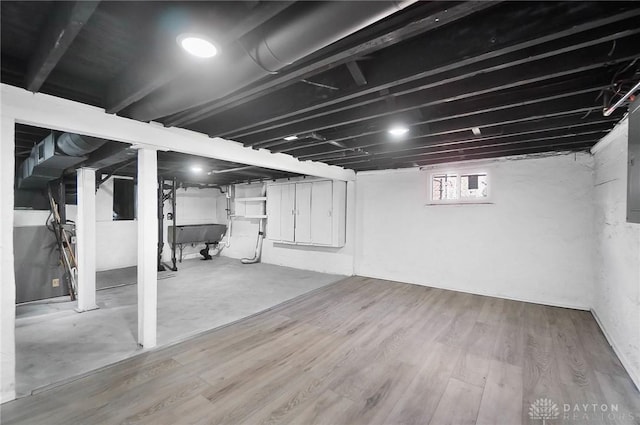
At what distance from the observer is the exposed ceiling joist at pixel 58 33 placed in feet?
3.65

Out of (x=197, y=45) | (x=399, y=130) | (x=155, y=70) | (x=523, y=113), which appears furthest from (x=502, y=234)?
(x=155, y=70)

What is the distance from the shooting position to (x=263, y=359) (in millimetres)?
2395

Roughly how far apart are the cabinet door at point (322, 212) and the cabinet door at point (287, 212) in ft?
1.93

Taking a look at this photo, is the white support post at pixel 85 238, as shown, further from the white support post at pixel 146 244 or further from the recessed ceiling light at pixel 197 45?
the recessed ceiling light at pixel 197 45

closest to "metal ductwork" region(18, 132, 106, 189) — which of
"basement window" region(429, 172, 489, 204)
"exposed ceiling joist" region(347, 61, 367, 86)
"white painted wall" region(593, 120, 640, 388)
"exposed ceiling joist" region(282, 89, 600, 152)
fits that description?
"exposed ceiling joist" region(347, 61, 367, 86)

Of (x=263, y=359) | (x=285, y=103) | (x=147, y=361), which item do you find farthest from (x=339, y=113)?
(x=147, y=361)

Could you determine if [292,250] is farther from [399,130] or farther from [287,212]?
[399,130]

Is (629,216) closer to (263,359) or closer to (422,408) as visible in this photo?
(422,408)

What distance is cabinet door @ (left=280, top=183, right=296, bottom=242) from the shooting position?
624 centimetres

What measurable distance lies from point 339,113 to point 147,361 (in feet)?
9.40

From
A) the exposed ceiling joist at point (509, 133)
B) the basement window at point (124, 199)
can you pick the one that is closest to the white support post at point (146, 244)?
the exposed ceiling joist at point (509, 133)

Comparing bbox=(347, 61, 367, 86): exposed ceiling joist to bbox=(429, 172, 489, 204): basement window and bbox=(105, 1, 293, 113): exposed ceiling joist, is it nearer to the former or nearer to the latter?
bbox=(105, 1, 293, 113): exposed ceiling joist

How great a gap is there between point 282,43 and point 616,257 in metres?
3.75

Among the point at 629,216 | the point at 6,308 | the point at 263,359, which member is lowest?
the point at 263,359
